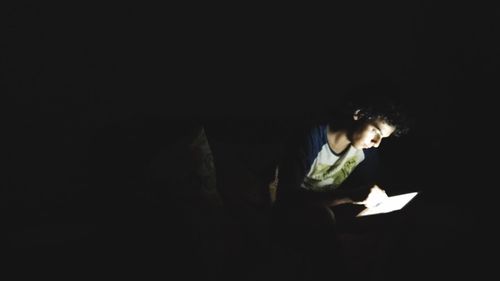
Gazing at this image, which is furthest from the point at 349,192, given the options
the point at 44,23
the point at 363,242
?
the point at 44,23

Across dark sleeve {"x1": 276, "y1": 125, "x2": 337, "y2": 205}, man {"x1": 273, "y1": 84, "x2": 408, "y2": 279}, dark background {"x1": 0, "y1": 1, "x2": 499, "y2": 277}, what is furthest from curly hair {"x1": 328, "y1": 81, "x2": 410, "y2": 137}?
dark background {"x1": 0, "y1": 1, "x2": 499, "y2": 277}

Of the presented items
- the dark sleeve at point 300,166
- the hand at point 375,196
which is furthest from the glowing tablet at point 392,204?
the dark sleeve at point 300,166

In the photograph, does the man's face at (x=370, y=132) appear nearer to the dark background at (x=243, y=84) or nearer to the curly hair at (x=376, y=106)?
the curly hair at (x=376, y=106)

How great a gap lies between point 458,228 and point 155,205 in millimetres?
1573

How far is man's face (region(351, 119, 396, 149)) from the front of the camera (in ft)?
5.16

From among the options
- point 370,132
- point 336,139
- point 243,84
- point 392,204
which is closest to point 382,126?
point 370,132

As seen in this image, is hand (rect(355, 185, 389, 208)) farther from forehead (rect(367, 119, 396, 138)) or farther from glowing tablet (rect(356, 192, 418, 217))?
forehead (rect(367, 119, 396, 138))

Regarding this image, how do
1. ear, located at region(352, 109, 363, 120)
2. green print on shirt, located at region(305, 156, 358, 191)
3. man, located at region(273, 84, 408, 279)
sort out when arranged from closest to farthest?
man, located at region(273, 84, 408, 279)
ear, located at region(352, 109, 363, 120)
green print on shirt, located at region(305, 156, 358, 191)

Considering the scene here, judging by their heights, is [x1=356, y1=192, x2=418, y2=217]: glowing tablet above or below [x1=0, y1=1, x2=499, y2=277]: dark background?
below

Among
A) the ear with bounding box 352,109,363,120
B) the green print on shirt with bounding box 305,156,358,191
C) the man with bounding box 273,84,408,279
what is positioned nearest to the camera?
the man with bounding box 273,84,408,279

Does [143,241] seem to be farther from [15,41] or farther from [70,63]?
[15,41]

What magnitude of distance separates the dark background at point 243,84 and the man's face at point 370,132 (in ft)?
0.89

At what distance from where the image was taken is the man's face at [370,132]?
1.57 metres

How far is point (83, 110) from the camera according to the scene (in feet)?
5.62
